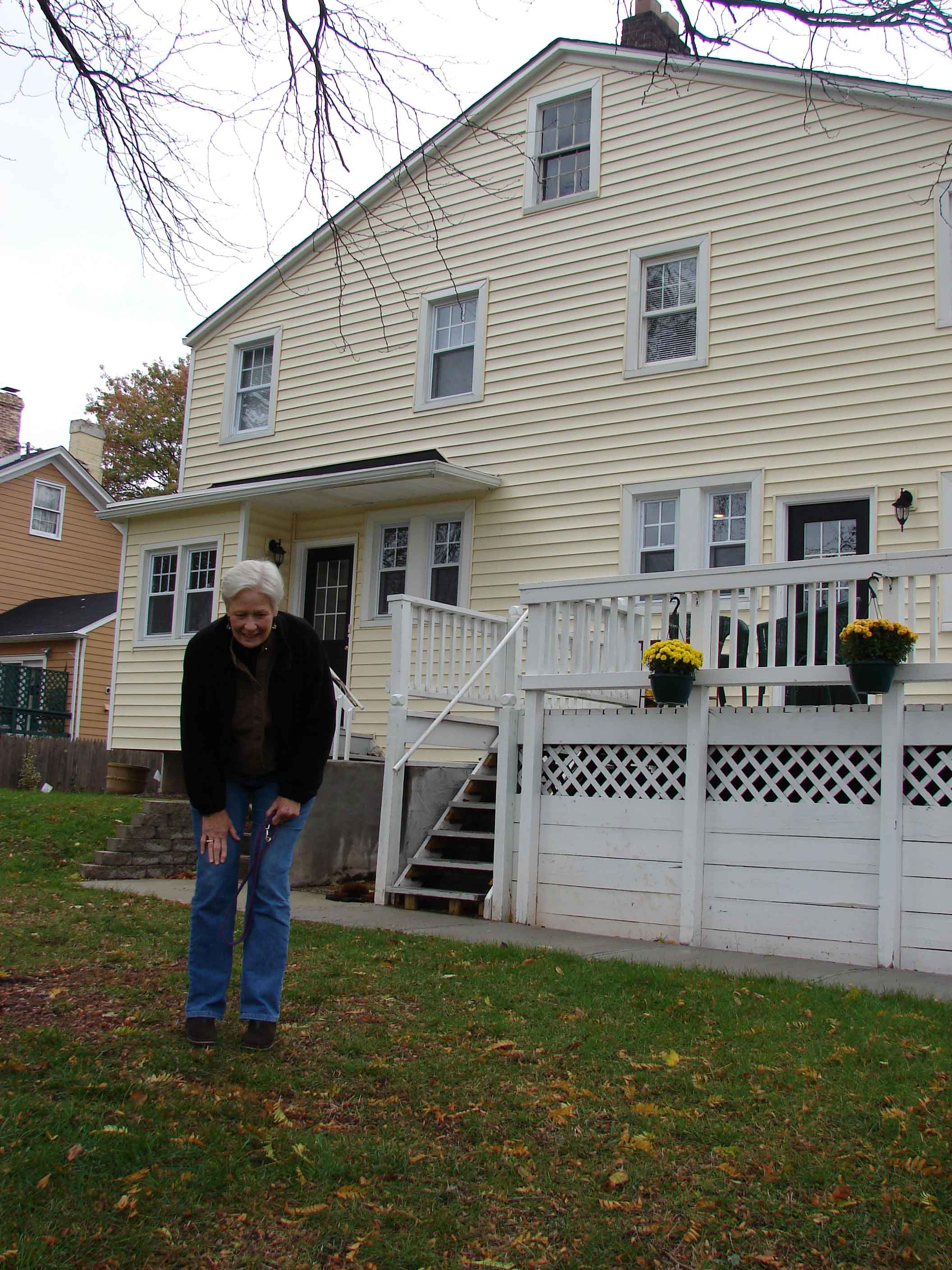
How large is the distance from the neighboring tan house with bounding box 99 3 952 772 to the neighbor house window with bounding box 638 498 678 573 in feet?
0.10

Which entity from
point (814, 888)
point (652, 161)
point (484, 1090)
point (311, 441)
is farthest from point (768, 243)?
point (484, 1090)

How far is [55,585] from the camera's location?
27.3 metres

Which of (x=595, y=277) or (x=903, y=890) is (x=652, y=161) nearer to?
(x=595, y=277)

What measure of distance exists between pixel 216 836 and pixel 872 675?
158 inches

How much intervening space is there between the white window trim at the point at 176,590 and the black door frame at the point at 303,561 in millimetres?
879

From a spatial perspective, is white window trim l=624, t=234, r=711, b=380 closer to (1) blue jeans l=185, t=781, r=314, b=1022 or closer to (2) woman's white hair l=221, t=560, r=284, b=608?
(2) woman's white hair l=221, t=560, r=284, b=608

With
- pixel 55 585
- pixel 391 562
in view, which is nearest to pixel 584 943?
pixel 391 562

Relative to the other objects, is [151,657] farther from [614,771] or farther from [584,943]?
[584,943]

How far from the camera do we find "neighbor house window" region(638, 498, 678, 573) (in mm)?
11656

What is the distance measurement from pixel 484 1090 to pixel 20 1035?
161cm

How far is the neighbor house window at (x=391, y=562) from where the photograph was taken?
1361cm

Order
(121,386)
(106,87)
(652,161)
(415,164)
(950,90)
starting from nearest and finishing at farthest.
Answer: (106,87)
(950,90)
(652,161)
(415,164)
(121,386)

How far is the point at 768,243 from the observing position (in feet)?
37.4

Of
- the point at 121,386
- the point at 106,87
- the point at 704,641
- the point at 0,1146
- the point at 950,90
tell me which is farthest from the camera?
the point at 121,386
